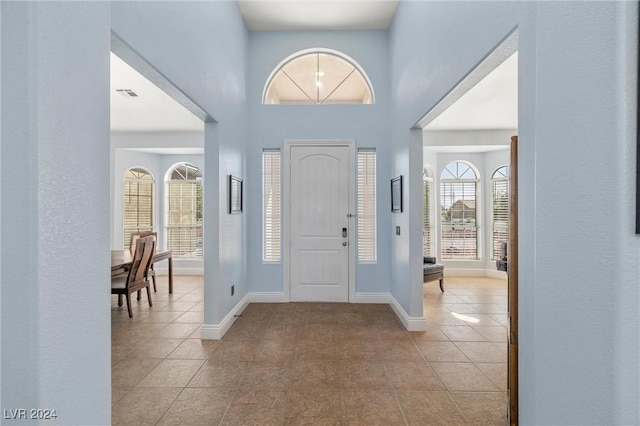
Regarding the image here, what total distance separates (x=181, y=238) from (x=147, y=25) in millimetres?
6209

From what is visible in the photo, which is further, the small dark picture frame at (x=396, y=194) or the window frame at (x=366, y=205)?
the window frame at (x=366, y=205)

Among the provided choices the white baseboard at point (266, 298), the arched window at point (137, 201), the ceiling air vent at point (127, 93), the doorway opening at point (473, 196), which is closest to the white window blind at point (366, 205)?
the doorway opening at point (473, 196)

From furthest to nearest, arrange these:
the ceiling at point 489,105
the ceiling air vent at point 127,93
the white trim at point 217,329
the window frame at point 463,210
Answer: the window frame at point 463,210
the ceiling air vent at point 127,93
the ceiling at point 489,105
the white trim at point 217,329

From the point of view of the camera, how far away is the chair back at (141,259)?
170 inches

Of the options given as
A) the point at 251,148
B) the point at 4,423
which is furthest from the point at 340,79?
the point at 4,423

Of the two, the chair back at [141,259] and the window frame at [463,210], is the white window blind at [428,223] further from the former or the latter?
the chair back at [141,259]

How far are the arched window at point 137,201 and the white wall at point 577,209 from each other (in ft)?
24.4

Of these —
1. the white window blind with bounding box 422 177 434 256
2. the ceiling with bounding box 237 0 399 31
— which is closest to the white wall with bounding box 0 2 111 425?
the ceiling with bounding box 237 0 399 31

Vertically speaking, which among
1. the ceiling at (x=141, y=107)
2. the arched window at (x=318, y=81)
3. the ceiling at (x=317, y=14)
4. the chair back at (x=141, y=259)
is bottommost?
the chair back at (x=141, y=259)

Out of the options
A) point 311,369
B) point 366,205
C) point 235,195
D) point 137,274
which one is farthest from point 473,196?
point 137,274

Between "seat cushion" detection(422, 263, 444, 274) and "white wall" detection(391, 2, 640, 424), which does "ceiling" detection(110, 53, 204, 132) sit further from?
"seat cushion" detection(422, 263, 444, 274)

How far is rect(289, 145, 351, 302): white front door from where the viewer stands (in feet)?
15.9

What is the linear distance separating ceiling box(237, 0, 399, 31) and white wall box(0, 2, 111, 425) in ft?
10.4

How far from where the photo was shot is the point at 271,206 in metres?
4.90
